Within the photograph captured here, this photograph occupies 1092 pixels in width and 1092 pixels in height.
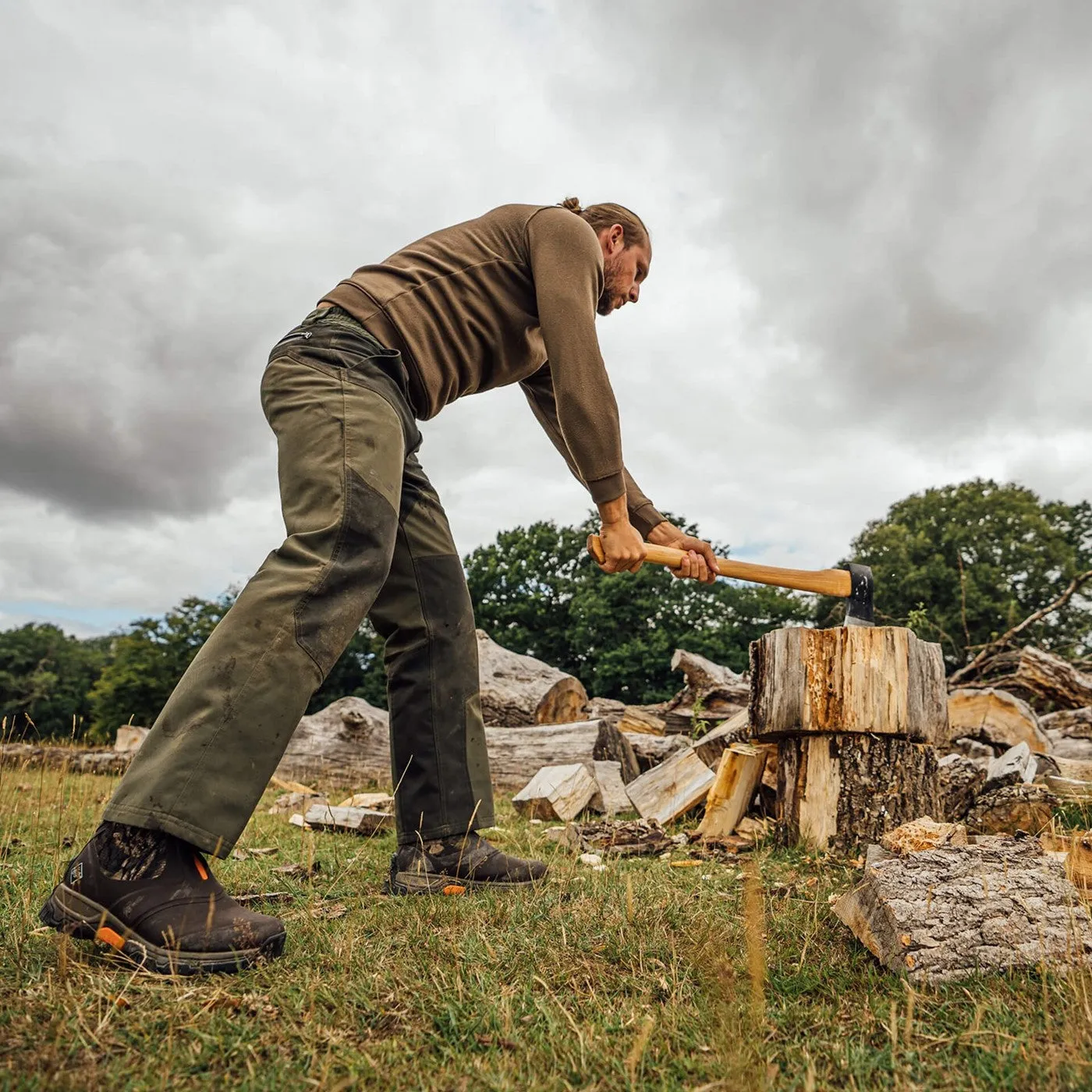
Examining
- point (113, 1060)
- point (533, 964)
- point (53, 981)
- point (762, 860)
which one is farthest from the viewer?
point (762, 860)

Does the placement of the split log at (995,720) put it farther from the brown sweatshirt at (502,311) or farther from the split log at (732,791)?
the brown sweatshirt at (502,311)

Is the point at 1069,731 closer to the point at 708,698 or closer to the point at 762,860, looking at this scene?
the point at 708,698

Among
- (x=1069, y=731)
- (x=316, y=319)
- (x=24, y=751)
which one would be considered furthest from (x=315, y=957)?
(x=24, y=751)

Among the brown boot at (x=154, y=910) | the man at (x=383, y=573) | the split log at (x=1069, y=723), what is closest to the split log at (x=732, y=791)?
the man at (x=383, y=573)

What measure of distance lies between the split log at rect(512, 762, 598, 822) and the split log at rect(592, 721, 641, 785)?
51.3 inches

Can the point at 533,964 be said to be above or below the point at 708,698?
below

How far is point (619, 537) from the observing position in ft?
9.32

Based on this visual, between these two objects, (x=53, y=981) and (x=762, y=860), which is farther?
(x=762, y=860)

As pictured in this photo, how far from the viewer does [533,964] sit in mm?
1861

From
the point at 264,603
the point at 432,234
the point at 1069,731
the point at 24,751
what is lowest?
the point at 24,751

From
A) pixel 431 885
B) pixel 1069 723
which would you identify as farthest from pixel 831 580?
pixel 1069 723

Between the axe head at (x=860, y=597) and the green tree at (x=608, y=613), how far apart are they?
17415mm

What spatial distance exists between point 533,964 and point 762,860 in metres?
1.78

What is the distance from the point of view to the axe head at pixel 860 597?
3.83 m
